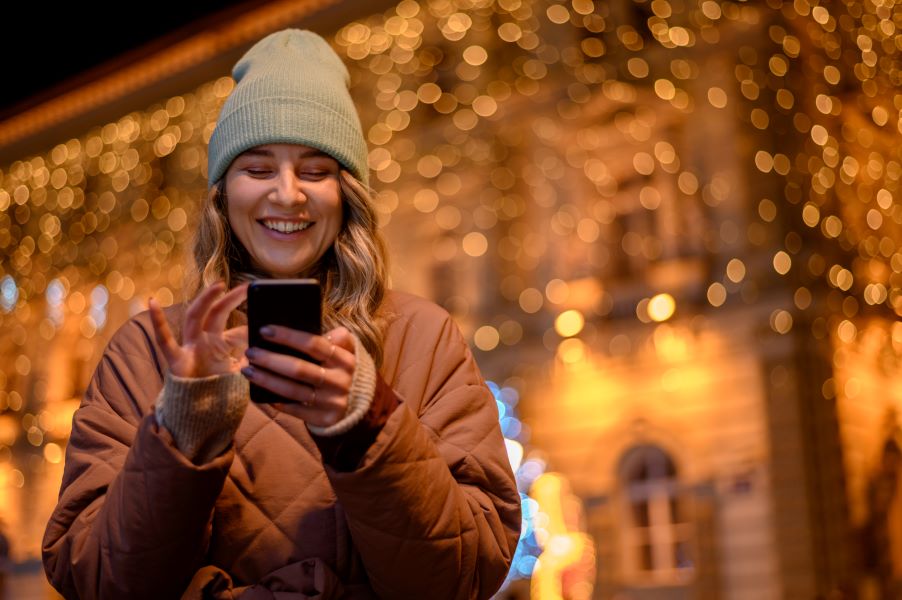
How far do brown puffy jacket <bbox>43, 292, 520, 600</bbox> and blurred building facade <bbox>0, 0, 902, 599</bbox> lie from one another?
8.34 metres

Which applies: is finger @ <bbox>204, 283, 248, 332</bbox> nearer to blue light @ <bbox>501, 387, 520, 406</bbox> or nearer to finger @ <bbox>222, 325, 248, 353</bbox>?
finger @ <bbox>222, 325, 248, 353</bbox>

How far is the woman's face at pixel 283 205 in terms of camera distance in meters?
1.78

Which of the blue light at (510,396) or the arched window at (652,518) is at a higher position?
the blue light at (510,396)

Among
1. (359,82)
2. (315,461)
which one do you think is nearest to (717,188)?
(359,82)

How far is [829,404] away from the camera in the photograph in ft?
34.9

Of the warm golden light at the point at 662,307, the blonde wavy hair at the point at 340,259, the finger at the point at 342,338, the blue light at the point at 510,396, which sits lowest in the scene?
the finger at the point at 342,338

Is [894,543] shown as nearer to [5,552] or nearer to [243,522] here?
[243,522]

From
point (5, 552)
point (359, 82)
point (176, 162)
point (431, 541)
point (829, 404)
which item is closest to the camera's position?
point (431, 541)

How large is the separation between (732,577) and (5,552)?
36.9ft

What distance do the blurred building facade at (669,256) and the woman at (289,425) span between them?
8.32m

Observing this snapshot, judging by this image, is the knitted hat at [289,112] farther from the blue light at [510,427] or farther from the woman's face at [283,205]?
the blue light at [510,427]

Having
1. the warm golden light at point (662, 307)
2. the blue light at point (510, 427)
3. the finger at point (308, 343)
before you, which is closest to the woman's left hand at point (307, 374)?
the finger at point (308, 343)

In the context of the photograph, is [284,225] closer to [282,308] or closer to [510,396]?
[282,308]

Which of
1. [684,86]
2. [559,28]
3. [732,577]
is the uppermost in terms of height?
[559,28]
